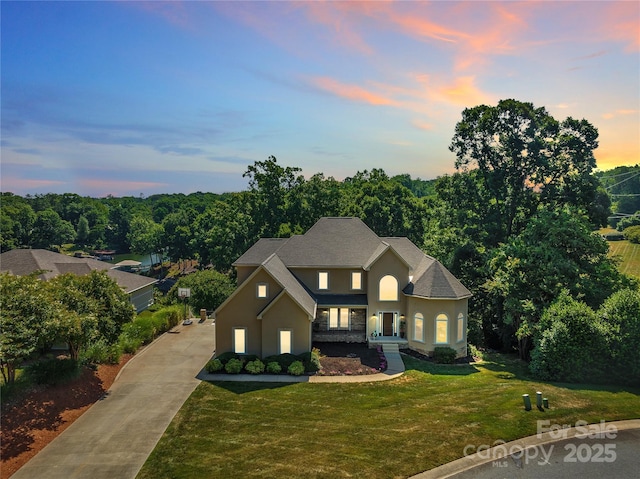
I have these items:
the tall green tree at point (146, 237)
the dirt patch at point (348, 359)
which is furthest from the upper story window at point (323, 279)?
the tall green tree at point (146, 237)

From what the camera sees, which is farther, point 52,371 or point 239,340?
point 239,340

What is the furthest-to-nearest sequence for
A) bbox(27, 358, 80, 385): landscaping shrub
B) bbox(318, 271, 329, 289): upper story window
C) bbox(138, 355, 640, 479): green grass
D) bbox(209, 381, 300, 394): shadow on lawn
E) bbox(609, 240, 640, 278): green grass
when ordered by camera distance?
bbox(609, 240, 640, 278): green grass
bbox(318, 271, 329, 289): upper story window
bbox(209, 381, 300, 394): shadow on lawn
bbox(27, 358, 80, 385): landscaping shrub
bbox(138, 355, 640, 479): green grass

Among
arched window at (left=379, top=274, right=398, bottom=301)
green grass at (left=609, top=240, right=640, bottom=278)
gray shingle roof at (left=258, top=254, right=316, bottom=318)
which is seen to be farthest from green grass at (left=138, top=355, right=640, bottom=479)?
green grass at (left=609, top=240, right=640, bottom=278)

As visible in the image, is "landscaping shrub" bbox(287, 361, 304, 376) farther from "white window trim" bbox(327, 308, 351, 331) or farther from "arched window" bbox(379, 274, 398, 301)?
"arched window" bbox(379, 274, 398, 301)

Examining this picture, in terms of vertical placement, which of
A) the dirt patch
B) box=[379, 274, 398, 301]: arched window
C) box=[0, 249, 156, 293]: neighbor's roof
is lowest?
the dirt patch

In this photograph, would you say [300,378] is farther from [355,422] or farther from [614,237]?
[614,237]

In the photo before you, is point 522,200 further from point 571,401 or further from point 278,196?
point 278,196

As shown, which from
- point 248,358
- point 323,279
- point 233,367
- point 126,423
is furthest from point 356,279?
point 126,423
